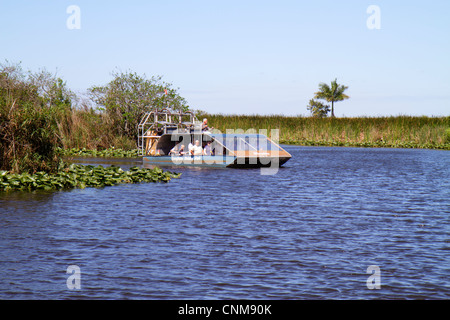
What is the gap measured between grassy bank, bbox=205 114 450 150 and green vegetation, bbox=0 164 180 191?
38.1 metres

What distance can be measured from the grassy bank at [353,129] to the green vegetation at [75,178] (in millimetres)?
38116

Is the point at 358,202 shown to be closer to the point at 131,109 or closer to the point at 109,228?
the point at 109,228

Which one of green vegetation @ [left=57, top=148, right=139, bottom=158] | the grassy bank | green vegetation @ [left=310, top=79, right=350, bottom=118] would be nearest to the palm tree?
green vegetation @ [left=310, top=79, right=350, bottom=118]

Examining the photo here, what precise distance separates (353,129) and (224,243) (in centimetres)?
5390

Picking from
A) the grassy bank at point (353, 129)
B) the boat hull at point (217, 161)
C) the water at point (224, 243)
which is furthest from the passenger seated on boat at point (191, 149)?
the grassy bank at point (353, 129)

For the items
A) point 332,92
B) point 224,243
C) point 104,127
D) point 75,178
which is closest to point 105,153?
point 104,127

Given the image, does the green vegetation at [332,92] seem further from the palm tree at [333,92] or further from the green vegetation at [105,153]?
the green vegetation at [105,153]

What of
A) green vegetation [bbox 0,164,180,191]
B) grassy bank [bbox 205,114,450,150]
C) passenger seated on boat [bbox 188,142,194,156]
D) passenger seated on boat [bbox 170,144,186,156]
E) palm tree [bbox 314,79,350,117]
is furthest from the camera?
palm tree [bbox 314,79,350,117]

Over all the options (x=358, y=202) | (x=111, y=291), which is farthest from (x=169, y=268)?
(x=358, y=202)

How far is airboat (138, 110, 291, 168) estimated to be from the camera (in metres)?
27.7

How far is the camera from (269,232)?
12711 mm

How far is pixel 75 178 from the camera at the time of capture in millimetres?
20391

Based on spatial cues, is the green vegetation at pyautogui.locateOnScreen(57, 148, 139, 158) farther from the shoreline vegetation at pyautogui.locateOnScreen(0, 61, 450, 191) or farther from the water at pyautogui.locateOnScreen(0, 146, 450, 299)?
the water at pyautogui.locateOnScreen(0, 146, 450, 299)

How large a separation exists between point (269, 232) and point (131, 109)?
27970 millimetres
